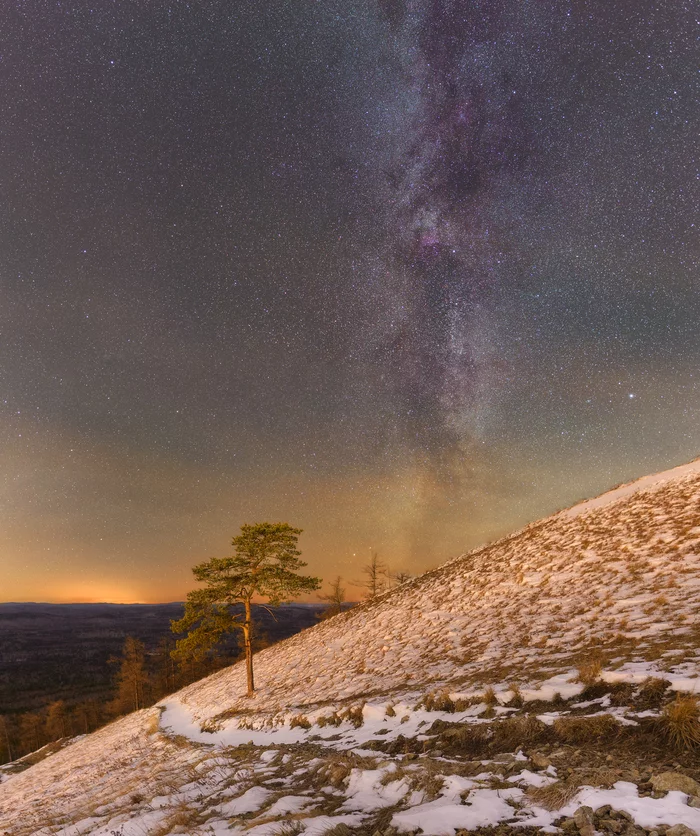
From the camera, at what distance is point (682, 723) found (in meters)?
5.40

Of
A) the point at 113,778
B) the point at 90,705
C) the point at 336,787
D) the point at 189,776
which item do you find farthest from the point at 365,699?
the point at 90,705

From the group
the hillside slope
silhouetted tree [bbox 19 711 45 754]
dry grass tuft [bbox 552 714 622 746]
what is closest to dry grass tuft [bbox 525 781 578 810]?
dry grass tuft [bbox 552 714 622 746]

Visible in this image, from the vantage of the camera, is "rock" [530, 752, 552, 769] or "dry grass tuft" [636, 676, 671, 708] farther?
"dry grass tuft" [636, 676, 671, 708]

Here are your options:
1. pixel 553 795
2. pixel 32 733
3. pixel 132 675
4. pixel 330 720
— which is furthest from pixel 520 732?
pixel 32 733

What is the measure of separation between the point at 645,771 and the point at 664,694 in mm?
2359

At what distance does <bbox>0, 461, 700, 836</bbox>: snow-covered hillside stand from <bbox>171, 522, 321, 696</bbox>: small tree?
2994 mm

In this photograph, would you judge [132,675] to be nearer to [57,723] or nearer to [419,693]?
[57,723]

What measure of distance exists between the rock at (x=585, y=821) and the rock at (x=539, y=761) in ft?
4.57

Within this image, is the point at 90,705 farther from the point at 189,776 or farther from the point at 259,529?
the point at 189,776

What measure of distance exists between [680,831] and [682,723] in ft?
7.90

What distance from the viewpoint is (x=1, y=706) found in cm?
11175

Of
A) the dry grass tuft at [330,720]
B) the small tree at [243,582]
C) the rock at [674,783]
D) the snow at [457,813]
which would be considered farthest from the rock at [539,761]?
the small tree at [243,582]

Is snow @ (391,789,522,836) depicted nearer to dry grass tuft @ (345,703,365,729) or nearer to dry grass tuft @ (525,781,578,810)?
dry grass tuft @ (525,781,578,810)

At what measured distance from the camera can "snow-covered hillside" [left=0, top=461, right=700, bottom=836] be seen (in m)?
5.43
